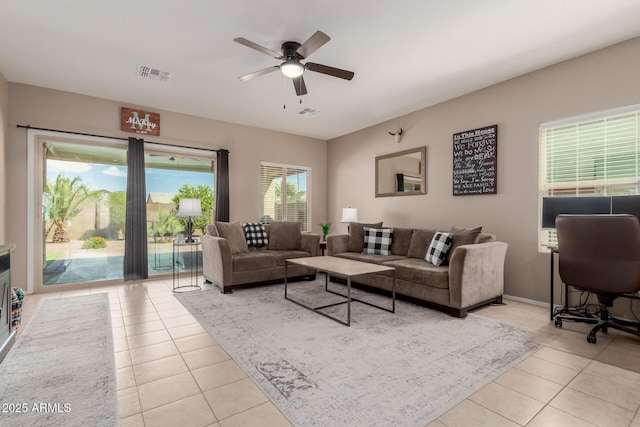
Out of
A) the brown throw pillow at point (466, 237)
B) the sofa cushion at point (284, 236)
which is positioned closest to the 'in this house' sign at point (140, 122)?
the sofa cushion at point (284, 236)

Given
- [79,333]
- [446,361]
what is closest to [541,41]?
[446,361]

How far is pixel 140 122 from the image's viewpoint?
481cm

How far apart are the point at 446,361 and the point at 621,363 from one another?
1.26 meters

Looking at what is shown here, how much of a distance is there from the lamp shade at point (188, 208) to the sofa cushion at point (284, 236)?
121 centimetres

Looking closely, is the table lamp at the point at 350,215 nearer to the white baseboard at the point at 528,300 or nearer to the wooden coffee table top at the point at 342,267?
the wooden coffee table top at the point at 342,267

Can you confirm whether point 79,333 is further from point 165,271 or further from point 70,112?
point 70,112

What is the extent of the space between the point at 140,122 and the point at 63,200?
156cm

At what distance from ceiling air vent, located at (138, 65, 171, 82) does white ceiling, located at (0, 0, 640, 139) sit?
0.30ft

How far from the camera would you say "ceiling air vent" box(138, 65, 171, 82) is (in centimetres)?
359

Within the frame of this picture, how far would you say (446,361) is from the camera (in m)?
2.25

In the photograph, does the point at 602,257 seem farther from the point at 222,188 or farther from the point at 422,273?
the point at 222,188

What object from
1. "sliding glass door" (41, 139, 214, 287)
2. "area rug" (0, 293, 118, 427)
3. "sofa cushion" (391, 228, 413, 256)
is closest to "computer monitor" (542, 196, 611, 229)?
"sofa cushion" (391, 228, 413, 256)

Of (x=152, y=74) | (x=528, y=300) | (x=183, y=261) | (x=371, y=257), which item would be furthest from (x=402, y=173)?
(x=183, y=261)

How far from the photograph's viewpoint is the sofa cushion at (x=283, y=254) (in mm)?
4557
